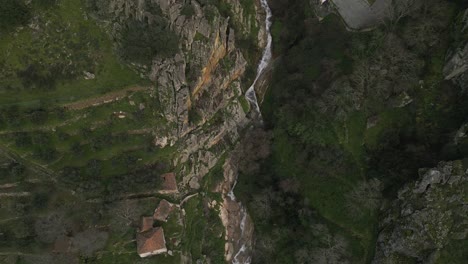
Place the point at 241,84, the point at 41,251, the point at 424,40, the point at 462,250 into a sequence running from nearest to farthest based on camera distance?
the point at 462,250 → the point at 41,251 → the point at 424,40 → the point at 241,84

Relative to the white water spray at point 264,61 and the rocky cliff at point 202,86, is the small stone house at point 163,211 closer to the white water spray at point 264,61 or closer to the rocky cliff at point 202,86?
the rocky cliff at point 202,86

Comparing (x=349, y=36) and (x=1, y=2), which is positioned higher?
(x=349, y=36)

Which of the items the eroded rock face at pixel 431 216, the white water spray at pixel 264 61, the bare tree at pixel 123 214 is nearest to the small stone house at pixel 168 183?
the bare tree at pixel 123 214

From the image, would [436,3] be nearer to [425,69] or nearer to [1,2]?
[425,69]

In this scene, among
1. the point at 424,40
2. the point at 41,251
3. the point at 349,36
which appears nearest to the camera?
the point at 41,251

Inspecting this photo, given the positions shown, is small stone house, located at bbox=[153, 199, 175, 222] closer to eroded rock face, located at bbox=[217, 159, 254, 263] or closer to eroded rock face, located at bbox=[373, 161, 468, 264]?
eroded rock face, located at bbox=[217, 159, 254, 263]

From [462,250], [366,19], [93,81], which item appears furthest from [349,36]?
[93,81]

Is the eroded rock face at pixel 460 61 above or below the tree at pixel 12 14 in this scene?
above

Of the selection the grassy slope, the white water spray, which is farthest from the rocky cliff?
the grassy slope
